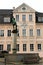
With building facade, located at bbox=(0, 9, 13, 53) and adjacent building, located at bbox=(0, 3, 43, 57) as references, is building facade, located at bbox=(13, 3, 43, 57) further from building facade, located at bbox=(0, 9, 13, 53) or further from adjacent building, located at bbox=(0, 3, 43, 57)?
building facade, located at bbox=(0, 9, 13, 53)

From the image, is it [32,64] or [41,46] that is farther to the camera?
[41,46]

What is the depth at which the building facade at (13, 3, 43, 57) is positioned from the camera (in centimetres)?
6112

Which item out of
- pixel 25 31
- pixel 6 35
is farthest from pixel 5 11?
pixel 25 31

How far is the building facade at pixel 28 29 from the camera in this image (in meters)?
61.1

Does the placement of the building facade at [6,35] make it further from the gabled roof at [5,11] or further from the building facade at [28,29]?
the gabled roof at [5,11]

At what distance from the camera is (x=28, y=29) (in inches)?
2410

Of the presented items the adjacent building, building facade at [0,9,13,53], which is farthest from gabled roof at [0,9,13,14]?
building facade at [0,9,13,53]

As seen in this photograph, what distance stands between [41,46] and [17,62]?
30314 mm

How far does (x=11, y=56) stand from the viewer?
109 feet

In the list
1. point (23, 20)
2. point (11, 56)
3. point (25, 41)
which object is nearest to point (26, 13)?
point (23, 20)

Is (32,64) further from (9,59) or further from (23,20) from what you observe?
(23,20)

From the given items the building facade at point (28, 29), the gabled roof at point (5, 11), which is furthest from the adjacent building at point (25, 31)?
the gabled roof at point (5, 11)

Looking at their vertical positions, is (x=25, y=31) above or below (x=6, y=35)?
above

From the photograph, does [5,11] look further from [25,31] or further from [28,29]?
[28,29]
